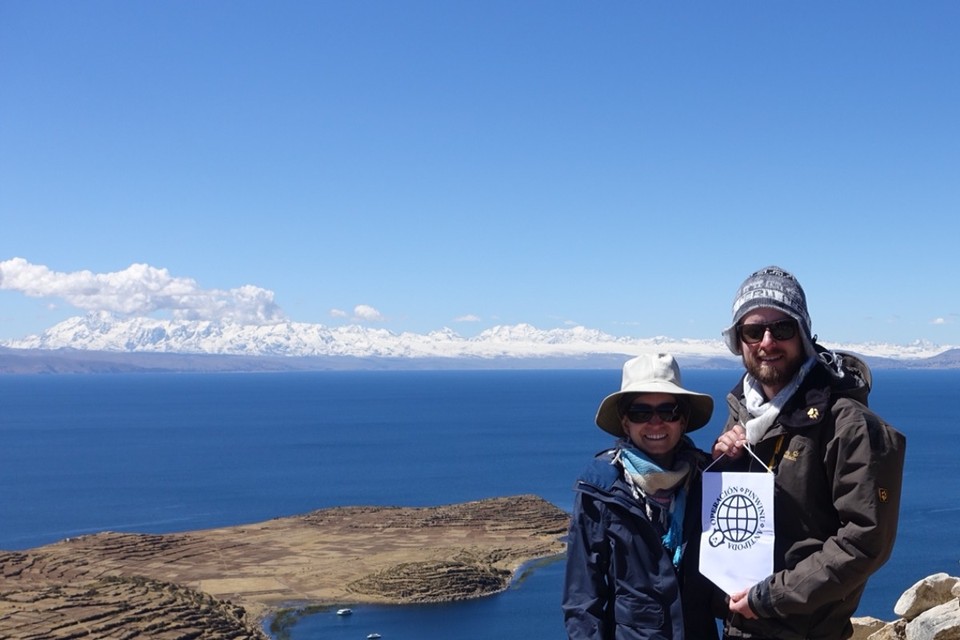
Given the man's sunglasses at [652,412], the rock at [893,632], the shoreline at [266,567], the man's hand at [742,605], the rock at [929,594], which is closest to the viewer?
the man's hand at [742,605]

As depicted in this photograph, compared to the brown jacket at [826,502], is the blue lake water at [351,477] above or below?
below

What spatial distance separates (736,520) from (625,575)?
2.10 feet

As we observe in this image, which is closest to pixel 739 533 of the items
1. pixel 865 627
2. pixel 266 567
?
pixel 865 627

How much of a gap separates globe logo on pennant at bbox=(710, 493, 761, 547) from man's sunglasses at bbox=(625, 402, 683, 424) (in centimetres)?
56

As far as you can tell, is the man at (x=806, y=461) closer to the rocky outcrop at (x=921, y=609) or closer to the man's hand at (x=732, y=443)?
the man's hand at (x=732, y=443)

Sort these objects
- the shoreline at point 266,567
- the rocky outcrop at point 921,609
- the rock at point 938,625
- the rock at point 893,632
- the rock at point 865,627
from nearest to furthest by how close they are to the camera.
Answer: the rock at point 938,625 → the rocky outcrop at point 921,609 → the rock at point 893,632 → the rock at point 865,627 → the shoreline at point 266,567

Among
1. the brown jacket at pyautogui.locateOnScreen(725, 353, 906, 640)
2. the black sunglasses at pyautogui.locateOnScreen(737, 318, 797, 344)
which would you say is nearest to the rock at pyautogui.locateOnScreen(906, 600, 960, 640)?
the brown jacket at pyautogui.locateOnScreen(725, 353, 906, 640)

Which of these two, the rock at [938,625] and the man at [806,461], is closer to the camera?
the man at [806,461]

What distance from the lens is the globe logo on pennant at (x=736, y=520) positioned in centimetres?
463

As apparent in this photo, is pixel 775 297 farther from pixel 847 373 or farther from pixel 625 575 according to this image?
pixel 625 575

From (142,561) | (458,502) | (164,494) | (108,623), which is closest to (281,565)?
(142,561)

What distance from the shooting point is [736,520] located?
15.3 ft

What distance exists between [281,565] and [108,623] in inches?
660

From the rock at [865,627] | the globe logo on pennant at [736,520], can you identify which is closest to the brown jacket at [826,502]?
the globe logo on pennant at [736,520]
